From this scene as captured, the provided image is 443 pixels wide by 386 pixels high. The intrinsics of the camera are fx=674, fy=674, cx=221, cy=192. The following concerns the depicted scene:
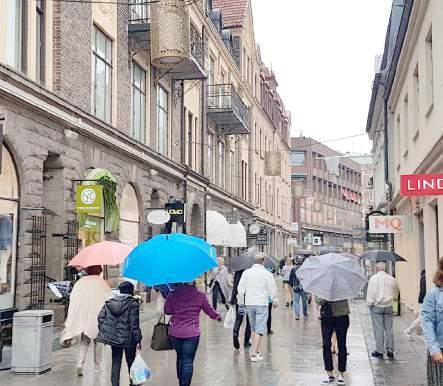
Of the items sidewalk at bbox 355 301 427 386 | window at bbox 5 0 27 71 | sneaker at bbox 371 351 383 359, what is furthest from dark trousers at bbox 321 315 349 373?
window at bbox 5 0 27 71

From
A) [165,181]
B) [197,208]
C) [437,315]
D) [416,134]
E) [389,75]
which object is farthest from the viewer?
[197,208]

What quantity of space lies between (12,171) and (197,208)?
16.7 meters

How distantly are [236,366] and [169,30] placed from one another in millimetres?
10662

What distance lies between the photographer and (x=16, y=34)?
13438mm

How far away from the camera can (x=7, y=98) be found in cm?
1245

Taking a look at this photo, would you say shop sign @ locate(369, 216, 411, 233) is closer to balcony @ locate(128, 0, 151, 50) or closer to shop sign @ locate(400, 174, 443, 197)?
balcony @ locate(128, 0, 151, 50)

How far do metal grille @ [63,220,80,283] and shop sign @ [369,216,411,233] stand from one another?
8827 mm

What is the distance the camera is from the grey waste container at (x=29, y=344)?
9812mm

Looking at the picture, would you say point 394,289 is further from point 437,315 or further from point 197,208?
point 197,208

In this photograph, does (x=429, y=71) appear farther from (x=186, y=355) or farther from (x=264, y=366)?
(x=186, y=355)

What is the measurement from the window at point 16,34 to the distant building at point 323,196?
180 feet

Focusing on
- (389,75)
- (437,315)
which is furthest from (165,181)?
(437,315)

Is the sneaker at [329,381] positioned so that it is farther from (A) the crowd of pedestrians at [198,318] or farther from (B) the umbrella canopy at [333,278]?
(B) the umbrella canopy at [333,278]

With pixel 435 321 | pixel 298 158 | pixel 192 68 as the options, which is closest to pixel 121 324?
pixel 435 321
